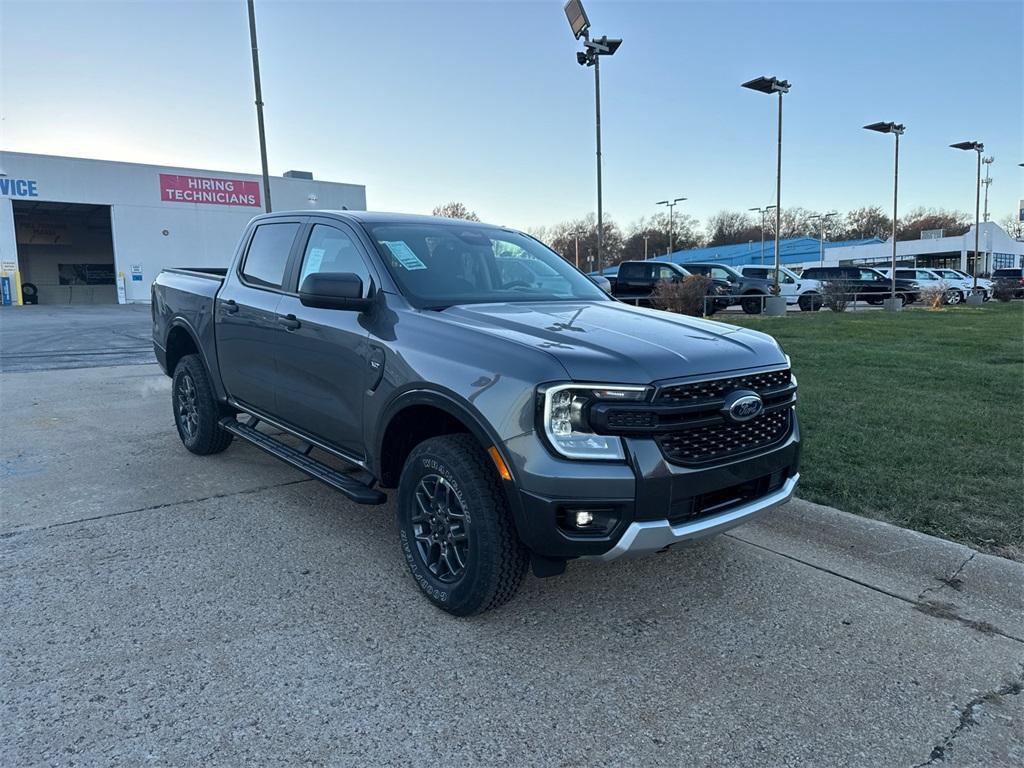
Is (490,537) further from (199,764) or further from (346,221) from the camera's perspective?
(346,221)

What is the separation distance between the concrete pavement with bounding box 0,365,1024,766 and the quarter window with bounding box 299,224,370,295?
1537mm

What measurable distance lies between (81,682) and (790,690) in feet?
8.81

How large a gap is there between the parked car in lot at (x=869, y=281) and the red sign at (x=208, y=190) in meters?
29.6

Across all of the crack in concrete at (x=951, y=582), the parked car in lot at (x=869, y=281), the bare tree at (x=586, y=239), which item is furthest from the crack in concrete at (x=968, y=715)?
the bare tree at (x=586, y=239)

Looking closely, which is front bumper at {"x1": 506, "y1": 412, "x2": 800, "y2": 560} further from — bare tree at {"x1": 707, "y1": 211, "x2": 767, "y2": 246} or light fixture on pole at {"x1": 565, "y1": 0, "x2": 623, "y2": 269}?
bare tree at {"x1": 707, "y1": 211, "x2": 767, "y2": 246}

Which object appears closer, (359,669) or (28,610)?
(359,669)

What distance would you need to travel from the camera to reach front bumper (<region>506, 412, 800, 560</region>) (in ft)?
8.65

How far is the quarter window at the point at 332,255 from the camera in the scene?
3877 millimetres

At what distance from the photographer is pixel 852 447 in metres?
5.63

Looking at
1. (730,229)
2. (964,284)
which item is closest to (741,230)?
(730,229)

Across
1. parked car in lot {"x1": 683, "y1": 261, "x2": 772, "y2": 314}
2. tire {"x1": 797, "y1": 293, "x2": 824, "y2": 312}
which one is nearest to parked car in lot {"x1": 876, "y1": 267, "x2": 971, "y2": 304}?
tire {"x1": 797, "y1": 293, "x2": 824, "y2": 312}

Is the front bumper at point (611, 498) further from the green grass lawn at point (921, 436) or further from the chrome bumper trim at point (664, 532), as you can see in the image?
A: the green grass lawn at point (921, 436)

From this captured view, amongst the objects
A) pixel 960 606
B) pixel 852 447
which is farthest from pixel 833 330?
pixel 960 606

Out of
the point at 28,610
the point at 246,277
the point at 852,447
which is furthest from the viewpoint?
the point at 852,447
